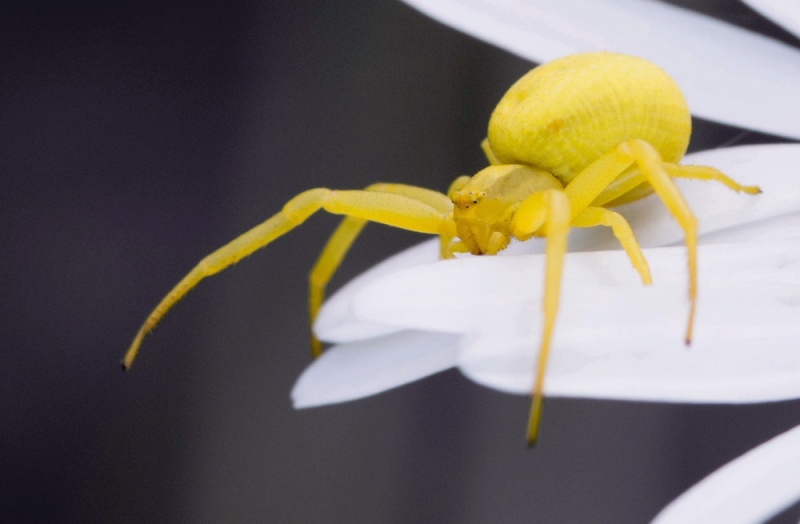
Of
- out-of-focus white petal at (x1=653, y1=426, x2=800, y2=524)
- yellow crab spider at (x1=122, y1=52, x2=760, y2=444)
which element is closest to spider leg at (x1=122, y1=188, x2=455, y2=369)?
yellow crab spider at (x1=122, y1=52, x2=760, y2=444)

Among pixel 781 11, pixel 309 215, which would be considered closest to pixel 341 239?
pixel 309 215

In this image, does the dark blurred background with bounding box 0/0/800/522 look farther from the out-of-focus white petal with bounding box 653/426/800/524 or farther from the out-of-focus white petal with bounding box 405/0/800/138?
the out-of-focus white petal with bounding box 653/426/800/524

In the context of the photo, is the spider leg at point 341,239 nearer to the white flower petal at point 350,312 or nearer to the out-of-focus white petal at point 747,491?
the white flower petal at point 350,312

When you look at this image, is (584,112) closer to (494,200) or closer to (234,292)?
(494,200)

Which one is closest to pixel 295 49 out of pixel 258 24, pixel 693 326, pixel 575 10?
pixel 258 24

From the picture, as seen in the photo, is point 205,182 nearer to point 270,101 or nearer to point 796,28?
point 270,101

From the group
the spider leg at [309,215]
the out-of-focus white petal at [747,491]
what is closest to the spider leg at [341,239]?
the spider leg at [309,215]

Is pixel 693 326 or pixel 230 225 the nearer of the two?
pixel 693 326
